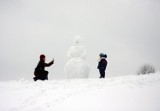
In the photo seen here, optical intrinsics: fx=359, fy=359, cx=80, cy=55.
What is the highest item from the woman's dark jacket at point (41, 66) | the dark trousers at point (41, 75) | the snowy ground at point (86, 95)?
the woman's dark jacket at point (41, 66)

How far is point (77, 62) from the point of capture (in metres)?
24.8

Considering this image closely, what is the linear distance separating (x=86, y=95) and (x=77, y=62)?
8.10m

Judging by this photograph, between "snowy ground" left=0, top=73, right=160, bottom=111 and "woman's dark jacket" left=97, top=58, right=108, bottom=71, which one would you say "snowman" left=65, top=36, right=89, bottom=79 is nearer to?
"woman's dark jacket" left=97, top=58, right=108, bottom=71

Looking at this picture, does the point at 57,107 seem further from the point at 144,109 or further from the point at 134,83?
the point at 134,83

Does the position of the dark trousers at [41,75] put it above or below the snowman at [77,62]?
below

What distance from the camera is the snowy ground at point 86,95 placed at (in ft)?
50.2

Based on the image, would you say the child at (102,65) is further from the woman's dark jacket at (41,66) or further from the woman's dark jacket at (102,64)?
the woman's dark jacket at (41,66)

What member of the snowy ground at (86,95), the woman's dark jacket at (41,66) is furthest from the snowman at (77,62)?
the snowy ground at (86,95)

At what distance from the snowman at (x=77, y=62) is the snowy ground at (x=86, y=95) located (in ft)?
12.2

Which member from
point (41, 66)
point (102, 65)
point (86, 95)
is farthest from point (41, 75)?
point (86, 95)

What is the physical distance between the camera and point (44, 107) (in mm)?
15789

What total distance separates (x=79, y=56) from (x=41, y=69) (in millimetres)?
3266

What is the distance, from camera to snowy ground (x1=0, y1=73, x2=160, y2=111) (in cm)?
1530

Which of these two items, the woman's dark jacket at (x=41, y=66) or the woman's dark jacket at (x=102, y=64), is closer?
the woman's dark jacket at (x=41, y=66)
